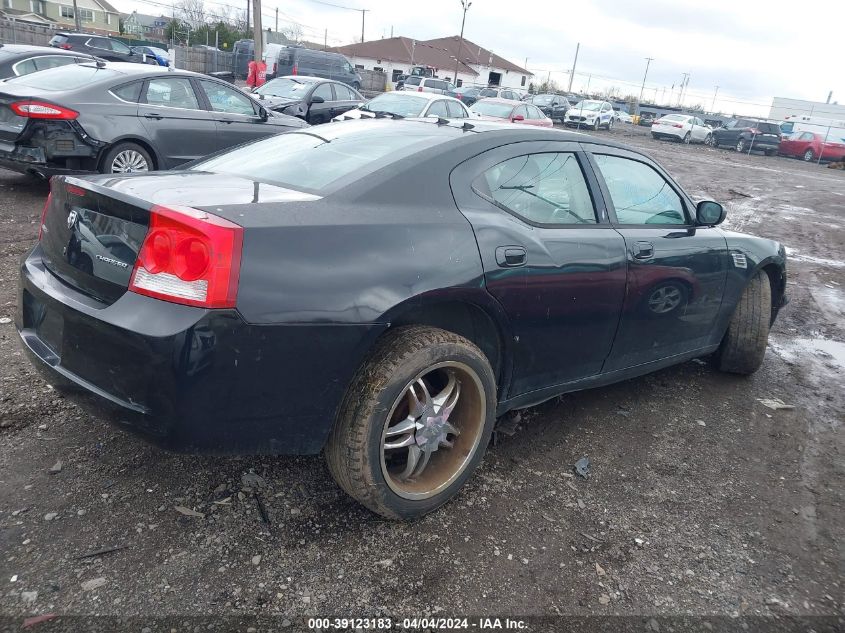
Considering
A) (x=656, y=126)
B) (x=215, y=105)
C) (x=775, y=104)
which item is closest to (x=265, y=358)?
(x=215, y=105)

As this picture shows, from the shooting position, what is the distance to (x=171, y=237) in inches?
85.3

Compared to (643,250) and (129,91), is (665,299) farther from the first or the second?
(129,91)

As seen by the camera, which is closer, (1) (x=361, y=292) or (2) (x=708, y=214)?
(1) (x=361, y=292)

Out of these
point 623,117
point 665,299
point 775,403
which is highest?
point 665,299

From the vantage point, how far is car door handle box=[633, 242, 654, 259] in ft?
11.2

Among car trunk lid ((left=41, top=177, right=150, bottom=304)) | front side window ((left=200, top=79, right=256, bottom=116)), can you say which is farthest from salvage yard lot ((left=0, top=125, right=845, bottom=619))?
front side window ((left=200, top=79, right=256, bottom=116))

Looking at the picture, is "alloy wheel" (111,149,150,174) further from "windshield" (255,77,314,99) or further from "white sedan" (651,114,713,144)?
"white sedan" (651,114,713,144)

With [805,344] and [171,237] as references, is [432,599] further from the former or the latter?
[805,344]

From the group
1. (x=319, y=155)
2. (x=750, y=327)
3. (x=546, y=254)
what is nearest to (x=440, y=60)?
(x=750, y=327)

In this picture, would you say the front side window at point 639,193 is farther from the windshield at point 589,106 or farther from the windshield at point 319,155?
the windshield at point 589,106

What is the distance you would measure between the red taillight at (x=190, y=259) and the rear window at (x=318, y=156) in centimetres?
61

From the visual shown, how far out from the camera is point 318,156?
3102mm

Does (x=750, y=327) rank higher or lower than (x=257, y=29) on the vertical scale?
lower

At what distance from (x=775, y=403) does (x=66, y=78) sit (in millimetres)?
7640
